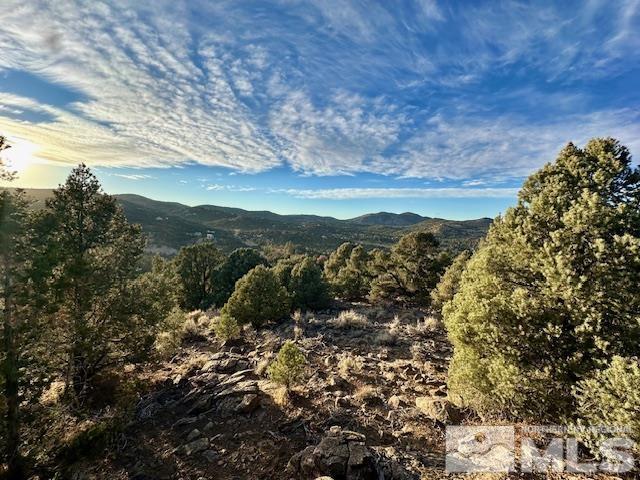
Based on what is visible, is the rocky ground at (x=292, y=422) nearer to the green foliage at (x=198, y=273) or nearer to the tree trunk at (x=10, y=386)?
the tree trunk at (x=10, y=386)

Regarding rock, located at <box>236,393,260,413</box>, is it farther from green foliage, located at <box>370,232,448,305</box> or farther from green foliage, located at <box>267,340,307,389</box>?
green foliage, located at <box>370,232,448,305</box>

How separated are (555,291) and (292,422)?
7584 mm

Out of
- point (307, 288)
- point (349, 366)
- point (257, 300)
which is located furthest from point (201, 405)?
point (307, 288)

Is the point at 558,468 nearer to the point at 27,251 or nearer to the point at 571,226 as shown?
the point at 571,226

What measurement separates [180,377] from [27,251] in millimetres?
8127

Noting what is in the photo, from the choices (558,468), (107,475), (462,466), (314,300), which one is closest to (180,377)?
(107,475)

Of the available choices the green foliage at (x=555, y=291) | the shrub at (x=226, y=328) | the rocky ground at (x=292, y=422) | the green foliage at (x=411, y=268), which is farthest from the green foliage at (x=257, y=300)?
the green foliage at (x=555, y=291)

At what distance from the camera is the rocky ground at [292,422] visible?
23.9 ft

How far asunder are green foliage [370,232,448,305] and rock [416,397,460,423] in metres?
23.4

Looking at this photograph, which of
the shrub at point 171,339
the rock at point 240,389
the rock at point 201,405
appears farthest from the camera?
the shrub at point 171,339

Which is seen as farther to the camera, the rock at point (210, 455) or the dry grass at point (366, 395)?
the dry grass at point (366, 395)

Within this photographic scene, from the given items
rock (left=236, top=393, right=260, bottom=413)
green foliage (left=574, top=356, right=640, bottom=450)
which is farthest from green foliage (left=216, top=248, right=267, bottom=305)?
green foliage (left=574, top=356, right=640, bottom=450)

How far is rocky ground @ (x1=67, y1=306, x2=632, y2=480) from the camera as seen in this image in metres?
7.27

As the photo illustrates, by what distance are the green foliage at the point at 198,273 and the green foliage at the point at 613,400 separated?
109ft
